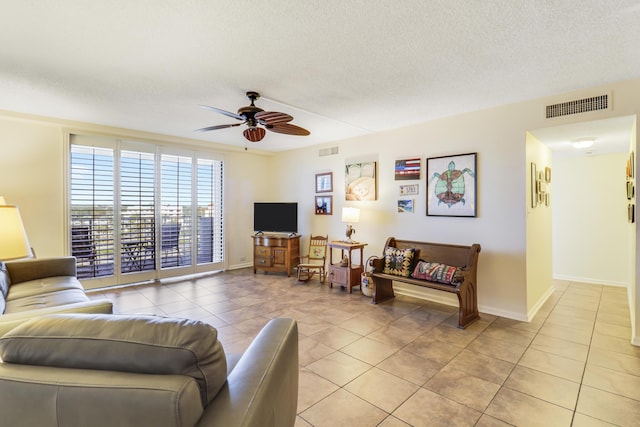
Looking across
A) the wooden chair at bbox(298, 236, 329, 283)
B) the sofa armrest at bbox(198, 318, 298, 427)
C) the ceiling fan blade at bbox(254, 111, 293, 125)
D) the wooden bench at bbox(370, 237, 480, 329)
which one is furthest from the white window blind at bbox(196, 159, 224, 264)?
the sofa armrest at bbox(198, 318, 298, 427)

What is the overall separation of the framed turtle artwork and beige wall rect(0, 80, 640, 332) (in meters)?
0.09

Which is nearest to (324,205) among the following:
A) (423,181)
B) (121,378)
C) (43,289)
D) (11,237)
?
(423,181)

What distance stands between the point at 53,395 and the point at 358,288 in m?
4.36

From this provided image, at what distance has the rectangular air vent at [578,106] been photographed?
303 cm

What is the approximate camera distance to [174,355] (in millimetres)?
957

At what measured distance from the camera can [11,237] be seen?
5.46ft

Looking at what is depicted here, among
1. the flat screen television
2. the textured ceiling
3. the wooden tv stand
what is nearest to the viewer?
the textured ceiling

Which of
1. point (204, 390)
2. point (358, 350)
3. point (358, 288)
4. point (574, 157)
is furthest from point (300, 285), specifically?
point (574, 157)

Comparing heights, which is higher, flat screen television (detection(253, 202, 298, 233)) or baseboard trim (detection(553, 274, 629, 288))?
flat screen television (detection(253, 202, 298, 233))

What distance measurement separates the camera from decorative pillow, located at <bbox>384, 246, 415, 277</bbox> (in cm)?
405

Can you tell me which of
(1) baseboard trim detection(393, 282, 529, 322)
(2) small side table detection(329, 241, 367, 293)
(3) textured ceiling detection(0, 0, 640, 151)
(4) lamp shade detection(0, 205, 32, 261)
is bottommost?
(1) baseboard trim detection(393, 282, 529, 322)

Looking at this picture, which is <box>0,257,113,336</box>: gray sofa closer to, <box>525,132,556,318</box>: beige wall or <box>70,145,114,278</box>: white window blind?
<box>70,145,114,278</box>: white window blind

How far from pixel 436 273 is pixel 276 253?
3.14 m

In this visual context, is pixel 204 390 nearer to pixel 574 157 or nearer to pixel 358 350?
pixel 358 350
